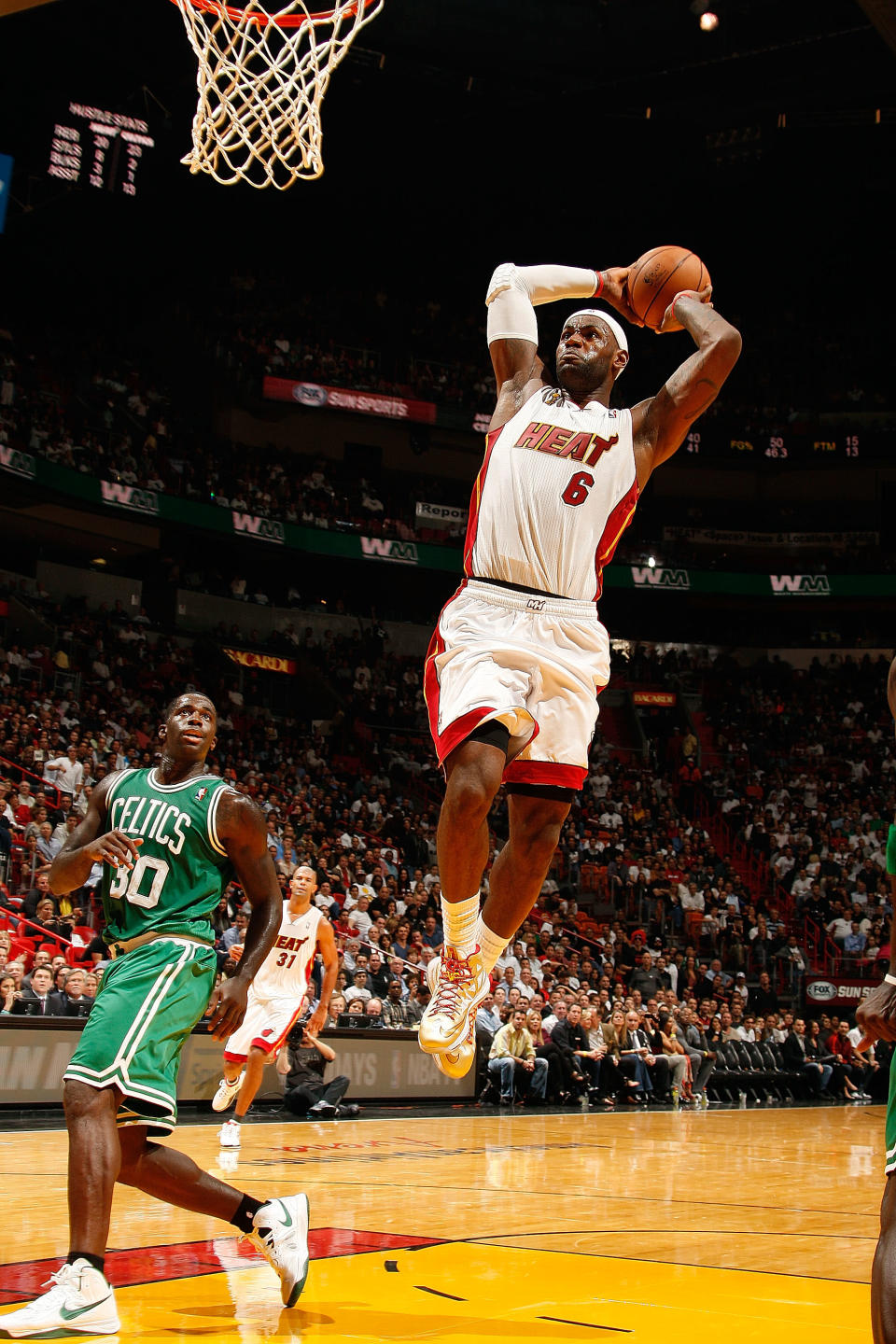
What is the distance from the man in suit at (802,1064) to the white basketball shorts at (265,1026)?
12.0m

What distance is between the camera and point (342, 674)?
2808cm

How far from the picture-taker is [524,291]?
497 cm

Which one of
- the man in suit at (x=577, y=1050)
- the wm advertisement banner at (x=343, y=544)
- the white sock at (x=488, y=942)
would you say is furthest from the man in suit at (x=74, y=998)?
the wm advertisement banner at (x=343, y=544)

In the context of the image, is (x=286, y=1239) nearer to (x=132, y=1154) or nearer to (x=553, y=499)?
(x=132, y=1154)

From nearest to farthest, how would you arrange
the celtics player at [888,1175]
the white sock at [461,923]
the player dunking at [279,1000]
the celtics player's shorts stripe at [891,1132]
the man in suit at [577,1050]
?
the celtics player at [888,1175], the celtics player's shorts stripe at [891,1132], the white sock at [461,923], the player dunking at [279,1000], the man in suit at [577,1050]

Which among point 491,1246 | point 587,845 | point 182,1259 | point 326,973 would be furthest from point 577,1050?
point 182,1259

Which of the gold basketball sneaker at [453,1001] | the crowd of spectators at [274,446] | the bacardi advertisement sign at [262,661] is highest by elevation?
the crowd of spectators at [274,446]

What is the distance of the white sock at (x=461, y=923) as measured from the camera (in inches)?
177

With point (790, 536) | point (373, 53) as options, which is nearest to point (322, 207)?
point (373, 53)

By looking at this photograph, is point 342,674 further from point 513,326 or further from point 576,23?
point 513,326

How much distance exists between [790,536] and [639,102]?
1144cm

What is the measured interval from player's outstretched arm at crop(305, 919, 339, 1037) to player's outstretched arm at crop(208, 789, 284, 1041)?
18.0ft

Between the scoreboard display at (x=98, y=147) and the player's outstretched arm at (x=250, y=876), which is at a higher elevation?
the scoreboard display at (x=98, y=147)

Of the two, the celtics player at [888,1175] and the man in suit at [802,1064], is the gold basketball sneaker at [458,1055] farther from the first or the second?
the man in suit at [802,1064]
